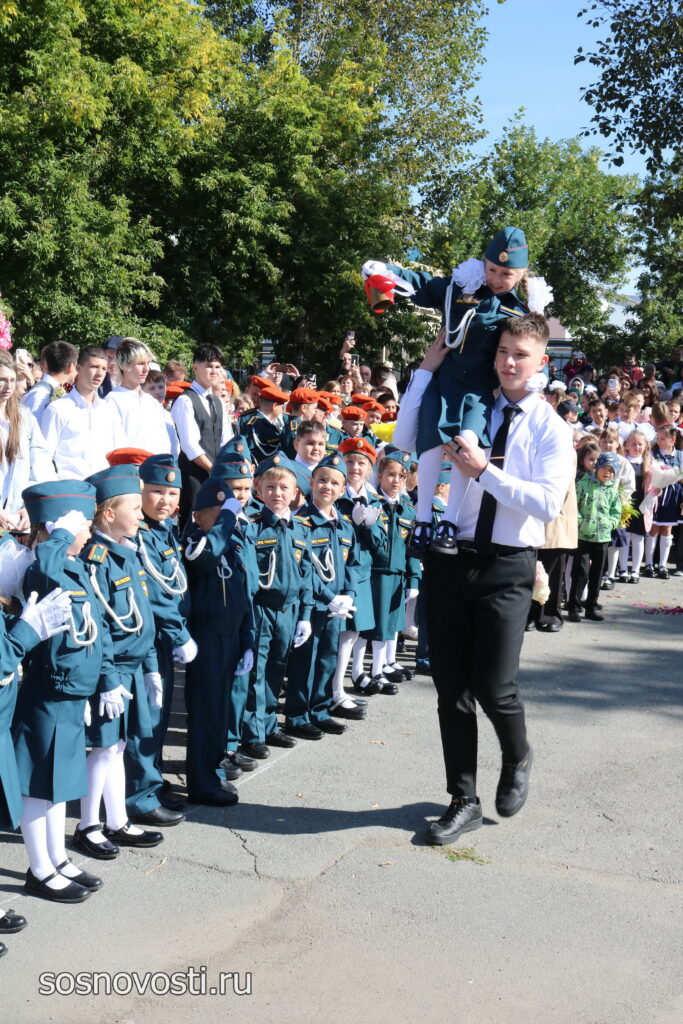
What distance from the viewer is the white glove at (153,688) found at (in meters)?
4.94

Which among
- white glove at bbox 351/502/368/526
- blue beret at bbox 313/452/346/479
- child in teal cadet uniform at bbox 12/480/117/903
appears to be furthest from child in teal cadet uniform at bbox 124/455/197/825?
white glove at bbox 351/502/368/526

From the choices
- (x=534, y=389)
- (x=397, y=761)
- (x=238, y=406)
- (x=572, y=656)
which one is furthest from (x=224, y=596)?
(x=238, y=406)

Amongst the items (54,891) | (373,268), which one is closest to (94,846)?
(54,891)

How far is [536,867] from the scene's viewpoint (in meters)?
4.70

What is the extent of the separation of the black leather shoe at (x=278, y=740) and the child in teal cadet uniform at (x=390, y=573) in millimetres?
1364

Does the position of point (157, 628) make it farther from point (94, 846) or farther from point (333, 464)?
point (333, 464)

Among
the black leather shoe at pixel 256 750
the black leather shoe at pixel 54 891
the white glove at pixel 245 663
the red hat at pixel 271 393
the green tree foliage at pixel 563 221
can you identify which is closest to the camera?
the black leather shoe at pixel 54 891

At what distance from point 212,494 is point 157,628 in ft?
3.04

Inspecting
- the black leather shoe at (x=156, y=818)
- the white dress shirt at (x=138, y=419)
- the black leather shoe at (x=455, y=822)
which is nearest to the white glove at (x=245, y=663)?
the black leather shoe at (x=156, y=818)

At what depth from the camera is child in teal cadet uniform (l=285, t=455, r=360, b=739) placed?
645 cm

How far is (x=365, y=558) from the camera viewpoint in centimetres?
734

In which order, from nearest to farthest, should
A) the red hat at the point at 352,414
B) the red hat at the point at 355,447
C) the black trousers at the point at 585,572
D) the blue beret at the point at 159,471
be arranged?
the blue beret at the point at 159,471, the red hat at the point at 355,447, the red hat at the point at 352,414, the black trousers at the point at 585,572

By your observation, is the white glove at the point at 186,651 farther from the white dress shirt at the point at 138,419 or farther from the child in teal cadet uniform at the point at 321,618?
the white dress shirt at the point at 138,419

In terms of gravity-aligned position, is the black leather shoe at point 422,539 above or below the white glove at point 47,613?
above
